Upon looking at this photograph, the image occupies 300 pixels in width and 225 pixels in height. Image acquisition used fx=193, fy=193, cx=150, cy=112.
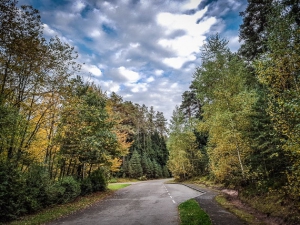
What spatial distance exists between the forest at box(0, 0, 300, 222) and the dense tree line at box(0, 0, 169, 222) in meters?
0.06

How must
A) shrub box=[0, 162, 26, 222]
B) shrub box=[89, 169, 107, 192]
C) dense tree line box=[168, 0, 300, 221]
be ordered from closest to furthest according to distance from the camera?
shrub box=[0, 162, 26, 222], dense tree line box=[168, 0, 300, 221], shrub box=[89, 169, 107, 192]

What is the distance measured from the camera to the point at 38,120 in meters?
13.6

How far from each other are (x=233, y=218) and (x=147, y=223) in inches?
152

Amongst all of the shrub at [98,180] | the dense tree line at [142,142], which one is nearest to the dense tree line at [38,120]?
the shrub at [98,180]

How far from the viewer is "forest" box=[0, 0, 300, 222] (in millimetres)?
8734

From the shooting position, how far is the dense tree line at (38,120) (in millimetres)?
9852

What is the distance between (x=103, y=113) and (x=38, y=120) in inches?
238

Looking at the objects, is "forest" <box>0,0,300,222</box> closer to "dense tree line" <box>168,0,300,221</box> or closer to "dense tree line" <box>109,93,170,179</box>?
"dense tree line" <box>168,0,300,221</box>

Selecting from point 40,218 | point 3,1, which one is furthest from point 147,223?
point 3,1

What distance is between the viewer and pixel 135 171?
52.0 meters

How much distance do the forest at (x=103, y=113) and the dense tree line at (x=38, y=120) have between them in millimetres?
61

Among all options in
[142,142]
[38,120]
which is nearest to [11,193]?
[38,120]

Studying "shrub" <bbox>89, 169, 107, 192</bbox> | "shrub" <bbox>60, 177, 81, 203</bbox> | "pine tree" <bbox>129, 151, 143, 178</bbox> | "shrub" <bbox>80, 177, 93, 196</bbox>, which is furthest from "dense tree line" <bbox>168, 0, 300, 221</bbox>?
"pine tree" <bbox>129, 151, 143, 178</bbox>

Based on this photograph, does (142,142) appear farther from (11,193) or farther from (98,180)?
(11,193)
